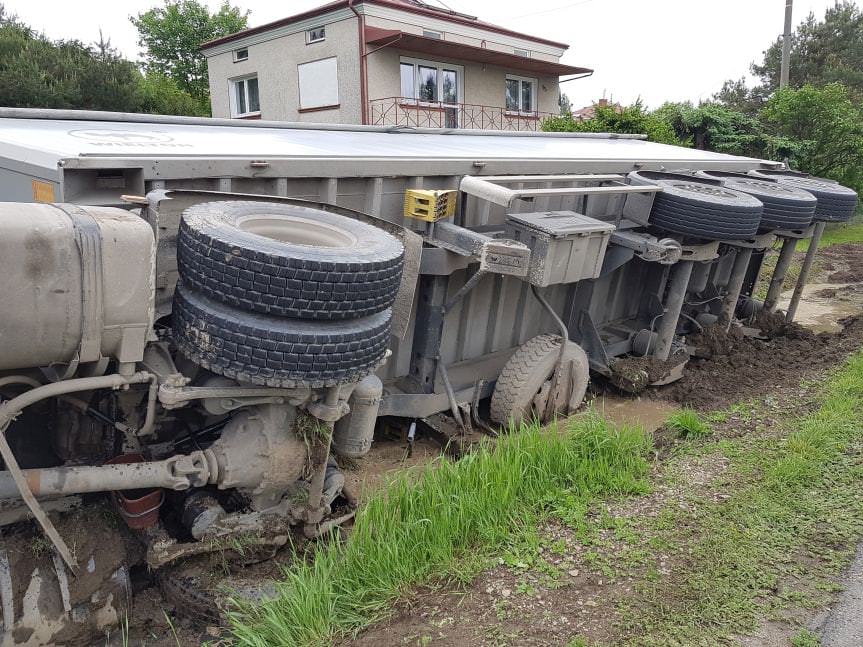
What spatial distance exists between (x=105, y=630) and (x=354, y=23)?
18.7 meters

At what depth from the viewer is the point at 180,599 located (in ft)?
9.80

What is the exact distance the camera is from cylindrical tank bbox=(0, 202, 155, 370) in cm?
227

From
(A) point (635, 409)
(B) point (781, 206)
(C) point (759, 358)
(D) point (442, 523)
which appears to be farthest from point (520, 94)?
(D) point (442, 523)

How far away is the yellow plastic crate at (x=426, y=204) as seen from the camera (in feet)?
14.1

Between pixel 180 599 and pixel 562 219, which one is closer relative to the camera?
pixel 180 599

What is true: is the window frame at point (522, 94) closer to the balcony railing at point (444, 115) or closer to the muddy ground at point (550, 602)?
the balcony railing at point (444, 115)

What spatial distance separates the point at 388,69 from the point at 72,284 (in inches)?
733

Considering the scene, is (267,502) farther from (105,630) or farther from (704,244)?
(704,244)

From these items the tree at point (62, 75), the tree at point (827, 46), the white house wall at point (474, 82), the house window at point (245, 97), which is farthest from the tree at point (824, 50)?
the tree at point (62, 75)

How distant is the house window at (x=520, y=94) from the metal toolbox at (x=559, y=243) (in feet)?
64.5

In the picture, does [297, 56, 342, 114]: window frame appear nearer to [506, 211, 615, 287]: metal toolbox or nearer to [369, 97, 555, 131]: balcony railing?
[369, 97, 555, 131]: balcony railing

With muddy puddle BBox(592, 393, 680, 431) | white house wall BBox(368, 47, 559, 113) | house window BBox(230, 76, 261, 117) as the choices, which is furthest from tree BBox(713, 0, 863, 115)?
muddy puddle BBox(592, 393, 680, 431)

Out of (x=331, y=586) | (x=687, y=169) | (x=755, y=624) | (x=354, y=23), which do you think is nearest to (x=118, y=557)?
(x=331, y=586)

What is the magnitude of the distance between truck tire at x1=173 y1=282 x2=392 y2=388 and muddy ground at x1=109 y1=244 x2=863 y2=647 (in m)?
0.99
